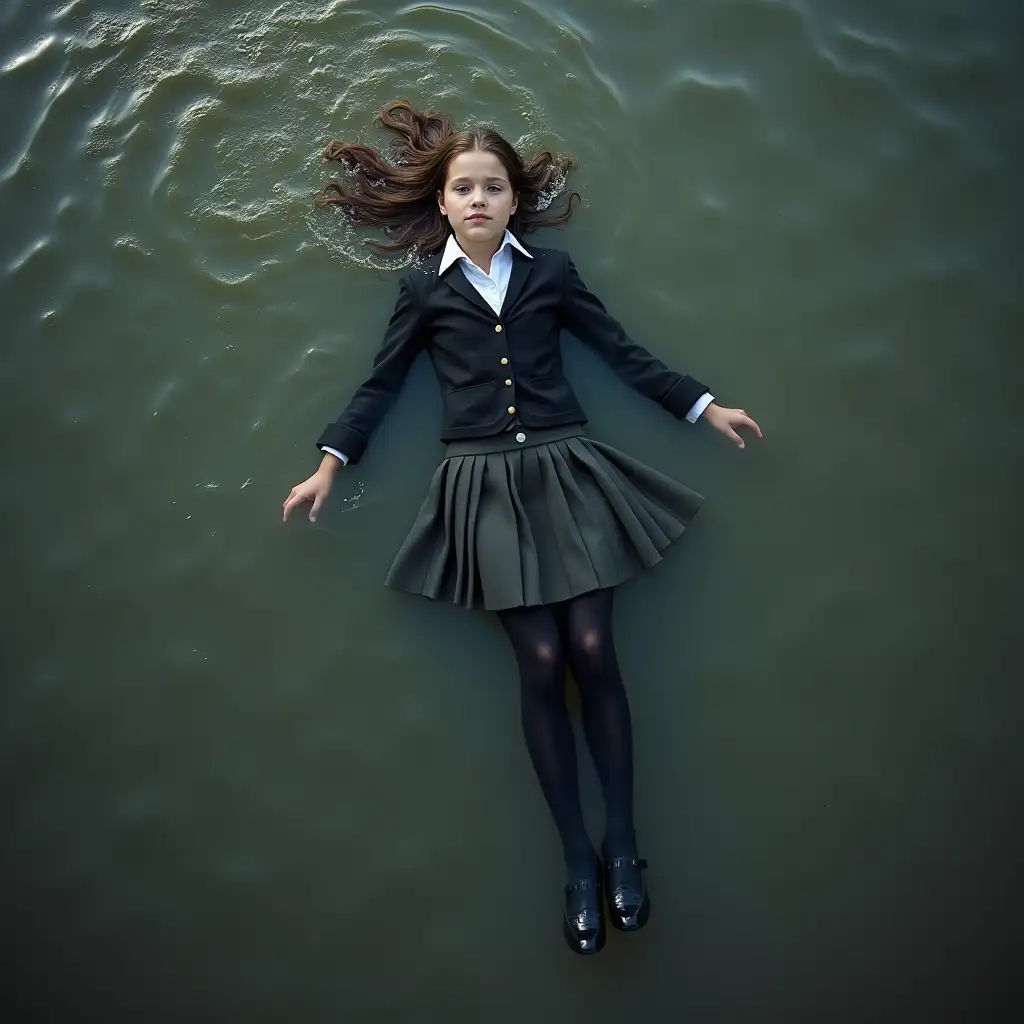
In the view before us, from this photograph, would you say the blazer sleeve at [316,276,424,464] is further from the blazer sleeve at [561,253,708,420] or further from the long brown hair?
the blazer sleeve at [561,253,708,420]

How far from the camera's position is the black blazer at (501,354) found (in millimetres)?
2510

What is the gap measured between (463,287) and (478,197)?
0.74 feet

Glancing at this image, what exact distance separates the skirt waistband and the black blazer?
0.07 feet

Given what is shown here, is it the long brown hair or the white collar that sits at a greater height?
the long brown hair

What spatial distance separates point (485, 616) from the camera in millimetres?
2686

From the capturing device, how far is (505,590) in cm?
236

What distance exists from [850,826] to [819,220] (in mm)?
1694

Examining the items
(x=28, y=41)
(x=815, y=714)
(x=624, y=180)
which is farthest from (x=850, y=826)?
(x=28, y=41)

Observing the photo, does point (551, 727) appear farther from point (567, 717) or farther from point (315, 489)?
point (315, 489)

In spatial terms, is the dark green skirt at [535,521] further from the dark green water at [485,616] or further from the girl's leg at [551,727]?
the dark green water at [485,616]

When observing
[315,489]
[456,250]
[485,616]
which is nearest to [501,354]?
[456,250]

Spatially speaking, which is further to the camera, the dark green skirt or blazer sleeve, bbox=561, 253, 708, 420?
blazer sleeve, bbox=561, 253, 708, 420

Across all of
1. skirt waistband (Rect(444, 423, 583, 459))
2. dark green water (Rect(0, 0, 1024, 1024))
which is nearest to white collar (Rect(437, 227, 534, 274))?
dark green water (Rect(0, 0, 1024, 1024))

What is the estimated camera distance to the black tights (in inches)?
93.2
